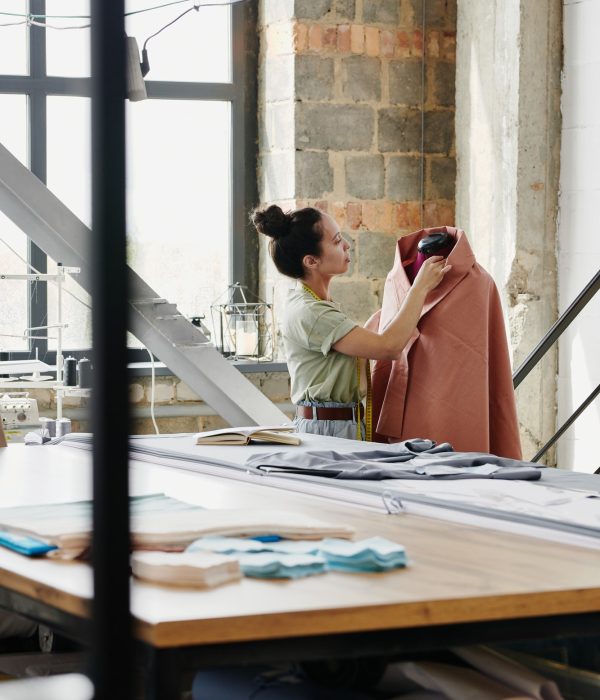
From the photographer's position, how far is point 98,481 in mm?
437

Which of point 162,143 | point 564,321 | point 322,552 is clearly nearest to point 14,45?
point 162,143

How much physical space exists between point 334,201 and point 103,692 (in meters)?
4.88

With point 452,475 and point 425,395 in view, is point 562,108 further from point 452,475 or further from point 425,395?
point 452,475

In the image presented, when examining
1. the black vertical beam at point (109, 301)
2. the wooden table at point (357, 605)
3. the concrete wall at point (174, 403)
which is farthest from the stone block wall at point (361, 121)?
the black vertical beam at point (109, 301)

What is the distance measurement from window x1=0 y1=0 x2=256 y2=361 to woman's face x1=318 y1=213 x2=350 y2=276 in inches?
64.3

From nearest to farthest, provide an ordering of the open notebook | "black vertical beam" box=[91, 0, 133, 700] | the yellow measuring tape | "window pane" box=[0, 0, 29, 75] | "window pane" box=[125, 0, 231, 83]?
1. "black vertical beam" box=[91, 0, 133, 700]
2. the open notebook
3. the yellow measuring tape
4. "window pane" box=[0, 0, 29, 75]
5. "window pane" box=[125, 0, 231, 83]

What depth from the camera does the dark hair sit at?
3549 mm

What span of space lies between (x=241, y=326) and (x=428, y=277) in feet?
6.57

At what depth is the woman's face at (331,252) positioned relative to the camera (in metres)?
3.54

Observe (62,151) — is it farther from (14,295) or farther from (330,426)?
(330,426)

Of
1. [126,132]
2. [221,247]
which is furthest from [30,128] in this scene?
[126,132]

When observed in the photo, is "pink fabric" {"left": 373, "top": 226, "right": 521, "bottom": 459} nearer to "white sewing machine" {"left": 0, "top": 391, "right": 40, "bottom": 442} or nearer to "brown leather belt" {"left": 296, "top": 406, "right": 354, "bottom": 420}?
"brown leather belt" {"left": 296, "top": 406, "right": 354, "bottom": 420}

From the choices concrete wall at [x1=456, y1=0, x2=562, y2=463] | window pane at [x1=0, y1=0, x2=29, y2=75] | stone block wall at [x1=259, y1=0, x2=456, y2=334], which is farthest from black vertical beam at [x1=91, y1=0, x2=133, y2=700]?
window pane at [x1=0, y1=0, x2=29, y2=75]

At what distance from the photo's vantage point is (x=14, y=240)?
5168mm
